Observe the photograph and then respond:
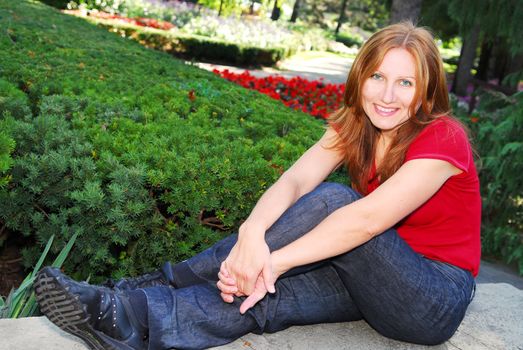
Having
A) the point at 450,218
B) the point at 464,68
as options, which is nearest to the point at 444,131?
the point at 450,218

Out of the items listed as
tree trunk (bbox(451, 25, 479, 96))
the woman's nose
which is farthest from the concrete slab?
tree trunk (bbox(451, 25, 479, 96))

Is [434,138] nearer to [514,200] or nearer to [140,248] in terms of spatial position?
[140,248]

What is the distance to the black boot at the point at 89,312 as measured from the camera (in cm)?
193

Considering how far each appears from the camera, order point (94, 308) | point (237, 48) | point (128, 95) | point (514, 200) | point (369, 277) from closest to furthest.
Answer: point (94, 308) < point (369, 277) < point (128, 95) < point (514, 200) < point (237, 48)

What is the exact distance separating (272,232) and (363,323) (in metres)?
0.56

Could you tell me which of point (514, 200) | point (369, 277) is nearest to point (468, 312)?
point (369, 277)

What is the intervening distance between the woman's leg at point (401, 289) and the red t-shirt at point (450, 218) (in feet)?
0.38

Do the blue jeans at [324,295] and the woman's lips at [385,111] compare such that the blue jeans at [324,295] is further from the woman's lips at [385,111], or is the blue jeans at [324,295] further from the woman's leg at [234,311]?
the woman's lips at [385,111]

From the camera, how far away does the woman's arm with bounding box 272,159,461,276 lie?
2.08 meters

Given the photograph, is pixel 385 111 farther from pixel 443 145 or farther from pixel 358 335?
pixel 358 335

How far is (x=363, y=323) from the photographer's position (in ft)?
8.07

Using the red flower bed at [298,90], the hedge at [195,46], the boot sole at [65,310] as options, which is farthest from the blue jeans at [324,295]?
the hedge at [195,46]

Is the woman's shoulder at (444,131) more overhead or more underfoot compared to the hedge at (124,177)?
more overhead

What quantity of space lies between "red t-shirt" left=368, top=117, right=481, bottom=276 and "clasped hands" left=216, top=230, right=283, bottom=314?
23.2 inches
